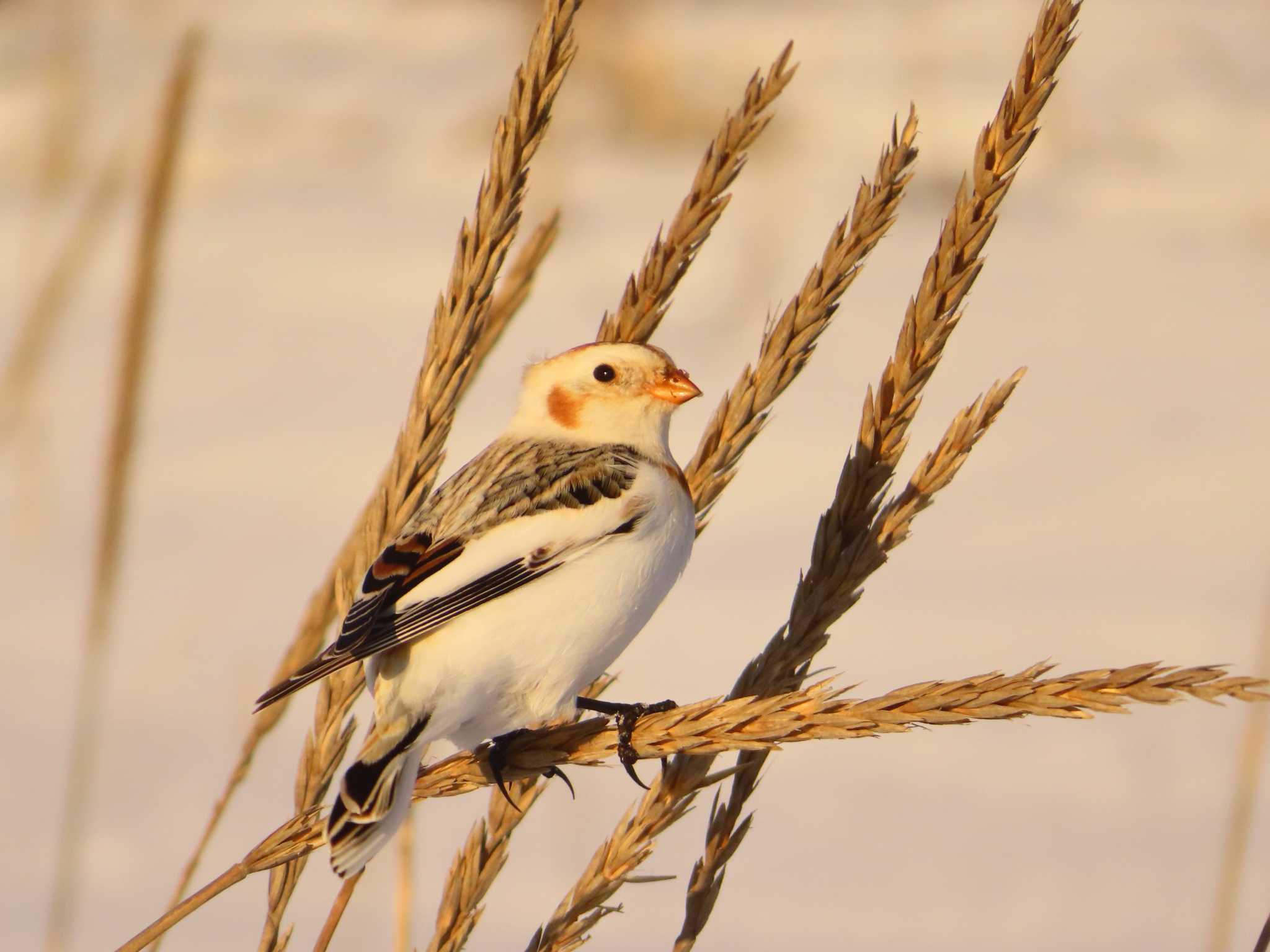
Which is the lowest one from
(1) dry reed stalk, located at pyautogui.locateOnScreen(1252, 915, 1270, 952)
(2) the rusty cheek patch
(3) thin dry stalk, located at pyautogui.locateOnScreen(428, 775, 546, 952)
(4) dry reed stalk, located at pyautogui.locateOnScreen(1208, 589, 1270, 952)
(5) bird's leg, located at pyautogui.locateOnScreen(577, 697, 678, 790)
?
(3) thin dry stalk, located at pyautogui.locateOnScreen(428, 775, 546, 952)

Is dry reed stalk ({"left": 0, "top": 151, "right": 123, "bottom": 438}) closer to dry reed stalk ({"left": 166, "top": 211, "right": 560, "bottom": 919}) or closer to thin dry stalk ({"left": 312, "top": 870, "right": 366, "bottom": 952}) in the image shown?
dry reed stalk ({"left": 166, "top": 211, "right": 560, "bottom": 919})

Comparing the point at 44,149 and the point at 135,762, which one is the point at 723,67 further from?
the point at 44,149

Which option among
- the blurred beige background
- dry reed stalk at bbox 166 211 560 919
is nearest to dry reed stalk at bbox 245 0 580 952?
dry reed stalk at bbox 166 211 560 919

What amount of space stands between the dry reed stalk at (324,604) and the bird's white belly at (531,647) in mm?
105

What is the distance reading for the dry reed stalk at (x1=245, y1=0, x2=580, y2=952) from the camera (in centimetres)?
197

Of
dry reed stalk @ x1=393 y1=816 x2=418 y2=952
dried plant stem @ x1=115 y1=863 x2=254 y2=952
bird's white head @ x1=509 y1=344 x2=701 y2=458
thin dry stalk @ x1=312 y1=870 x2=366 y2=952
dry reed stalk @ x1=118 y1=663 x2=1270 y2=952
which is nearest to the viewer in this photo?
dry reed stalk @ x1=118 y1=663 x2=1270 y2=952

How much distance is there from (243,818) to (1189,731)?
2.79 m

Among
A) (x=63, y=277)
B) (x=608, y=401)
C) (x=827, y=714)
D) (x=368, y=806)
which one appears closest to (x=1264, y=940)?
(x=827, y=714)

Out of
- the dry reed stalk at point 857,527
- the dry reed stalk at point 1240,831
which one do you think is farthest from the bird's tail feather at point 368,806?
the dry reed stalk at point 1240,831

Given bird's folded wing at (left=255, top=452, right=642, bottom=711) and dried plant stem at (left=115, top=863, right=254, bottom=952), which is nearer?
dried plant stem at (left=115, top=863, right=254, bottom=952)

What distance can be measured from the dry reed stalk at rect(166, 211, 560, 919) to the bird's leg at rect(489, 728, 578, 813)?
275mm

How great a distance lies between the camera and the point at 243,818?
443 centimetres

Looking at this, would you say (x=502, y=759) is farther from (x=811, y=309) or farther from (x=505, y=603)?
(x=811, y=309)

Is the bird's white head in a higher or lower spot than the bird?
higher
